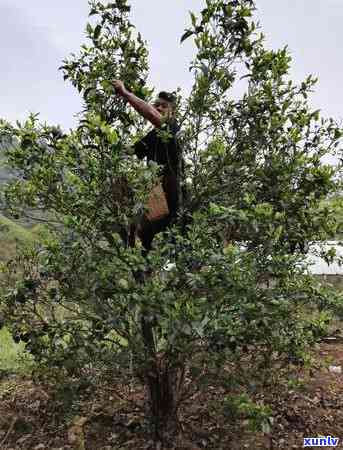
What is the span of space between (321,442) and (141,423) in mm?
1484

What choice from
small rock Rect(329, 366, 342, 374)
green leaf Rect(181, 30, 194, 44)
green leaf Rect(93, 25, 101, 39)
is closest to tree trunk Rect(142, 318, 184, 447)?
small rock Rect(329, 366, 342, 374)

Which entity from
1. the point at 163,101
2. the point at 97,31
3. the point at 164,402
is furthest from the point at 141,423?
the point at 97,31

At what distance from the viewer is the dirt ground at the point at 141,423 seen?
12.4ft

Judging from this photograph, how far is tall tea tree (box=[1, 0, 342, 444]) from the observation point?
2.59 m

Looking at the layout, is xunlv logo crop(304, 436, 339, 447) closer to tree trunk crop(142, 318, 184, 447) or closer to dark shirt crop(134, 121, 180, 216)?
tree trunk crop(142, 318, 184, 447)

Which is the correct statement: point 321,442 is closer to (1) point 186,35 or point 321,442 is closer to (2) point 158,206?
(2) point 158,206

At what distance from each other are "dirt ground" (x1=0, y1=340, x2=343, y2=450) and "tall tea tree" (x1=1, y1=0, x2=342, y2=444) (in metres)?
0.39

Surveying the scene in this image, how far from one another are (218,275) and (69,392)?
1520 mm

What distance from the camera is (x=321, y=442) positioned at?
3756mm

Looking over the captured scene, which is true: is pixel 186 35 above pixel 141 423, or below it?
above

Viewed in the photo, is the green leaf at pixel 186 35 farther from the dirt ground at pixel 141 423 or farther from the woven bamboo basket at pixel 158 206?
the dirt ground at pixel 141 423

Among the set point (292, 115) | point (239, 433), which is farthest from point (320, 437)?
point (292, 115)

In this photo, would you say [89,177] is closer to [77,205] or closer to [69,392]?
[77,205]

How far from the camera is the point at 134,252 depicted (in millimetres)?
2711
